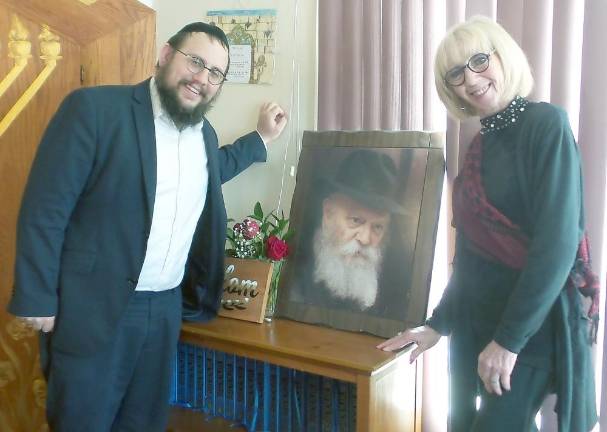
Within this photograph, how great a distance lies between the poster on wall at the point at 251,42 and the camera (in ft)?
6.76

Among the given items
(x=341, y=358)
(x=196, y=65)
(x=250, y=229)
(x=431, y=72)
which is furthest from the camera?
(x=250, y=229)

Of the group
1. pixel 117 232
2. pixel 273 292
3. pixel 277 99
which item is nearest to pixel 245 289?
pixel 273 292

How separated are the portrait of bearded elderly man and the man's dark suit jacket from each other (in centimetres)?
52

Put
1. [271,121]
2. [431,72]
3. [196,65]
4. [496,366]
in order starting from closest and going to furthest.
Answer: [496,366] → [196,65] → [431,72] → [271,121]

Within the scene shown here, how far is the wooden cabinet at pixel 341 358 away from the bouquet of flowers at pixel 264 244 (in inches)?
4.8

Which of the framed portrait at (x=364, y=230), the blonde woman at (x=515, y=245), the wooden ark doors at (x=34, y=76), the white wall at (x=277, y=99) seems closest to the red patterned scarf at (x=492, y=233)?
the blonde woman at (x=515, y=245)

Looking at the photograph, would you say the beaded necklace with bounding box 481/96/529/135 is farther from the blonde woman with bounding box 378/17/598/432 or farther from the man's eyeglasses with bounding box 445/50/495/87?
the man's eyeglasses with bounding box 445/50/495/87

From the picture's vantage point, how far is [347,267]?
1778 millimetres

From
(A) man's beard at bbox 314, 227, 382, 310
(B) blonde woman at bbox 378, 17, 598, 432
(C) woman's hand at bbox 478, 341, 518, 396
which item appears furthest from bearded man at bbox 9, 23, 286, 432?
(C) woman's hand at bbox 478, 341, 518, 396

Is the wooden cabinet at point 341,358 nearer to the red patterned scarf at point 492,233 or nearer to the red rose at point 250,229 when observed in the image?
the red rose at point 250,229

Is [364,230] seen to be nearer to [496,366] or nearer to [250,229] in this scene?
[250,229]

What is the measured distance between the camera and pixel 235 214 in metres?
2.21

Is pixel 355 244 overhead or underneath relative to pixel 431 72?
underneath

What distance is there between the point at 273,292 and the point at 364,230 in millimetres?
358
